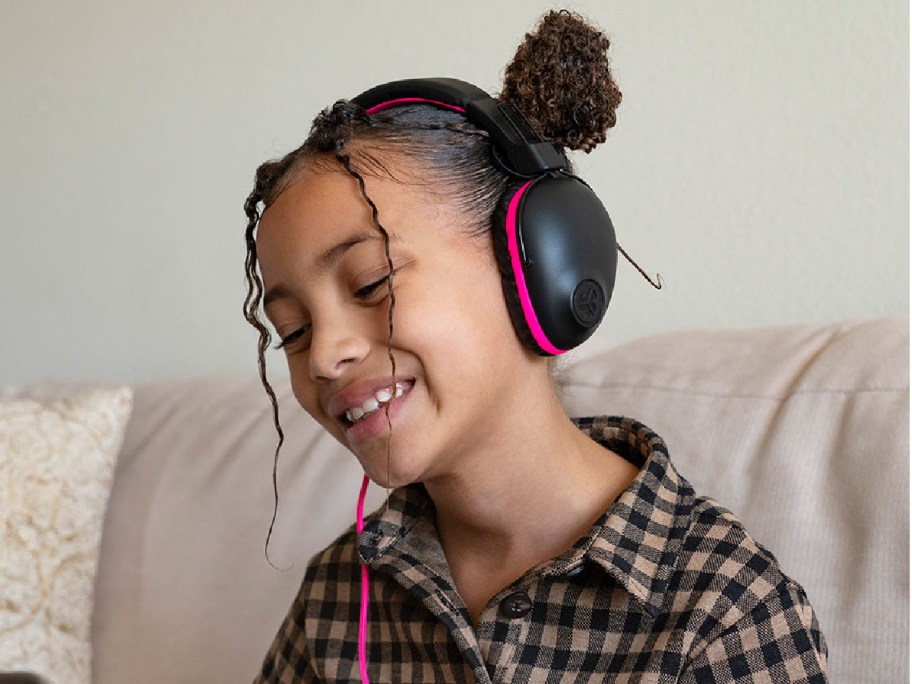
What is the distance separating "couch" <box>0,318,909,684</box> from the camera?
3.26 ft

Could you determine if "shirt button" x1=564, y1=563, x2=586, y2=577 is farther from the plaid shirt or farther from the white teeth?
the white teeth

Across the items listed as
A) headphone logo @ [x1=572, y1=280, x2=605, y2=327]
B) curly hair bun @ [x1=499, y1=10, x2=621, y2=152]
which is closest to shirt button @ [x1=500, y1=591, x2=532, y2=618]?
headphone logo @ [x1=572, y1=280, x2=605, y2=327]

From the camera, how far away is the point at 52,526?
134 centimetres

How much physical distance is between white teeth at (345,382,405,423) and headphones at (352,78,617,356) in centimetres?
Answer: 11

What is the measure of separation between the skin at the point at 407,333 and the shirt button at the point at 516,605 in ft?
0.12

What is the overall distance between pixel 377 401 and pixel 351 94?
0.92m

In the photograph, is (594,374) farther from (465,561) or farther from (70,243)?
(70,243)

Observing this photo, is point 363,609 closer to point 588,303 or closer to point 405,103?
point 588,303

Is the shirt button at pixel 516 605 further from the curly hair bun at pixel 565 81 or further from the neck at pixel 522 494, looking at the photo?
the curly hair bun at pixel 565 81

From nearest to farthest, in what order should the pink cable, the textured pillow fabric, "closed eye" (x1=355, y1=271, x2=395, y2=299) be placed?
1. "closed eye" (x1=355, y1=271, x2=395, y2=299)
2. the pink cable
3. the textured pillow fabric

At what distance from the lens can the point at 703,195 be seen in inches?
56.6

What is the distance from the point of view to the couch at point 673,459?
0.99 meters

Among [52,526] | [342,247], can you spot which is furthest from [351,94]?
[342,247]

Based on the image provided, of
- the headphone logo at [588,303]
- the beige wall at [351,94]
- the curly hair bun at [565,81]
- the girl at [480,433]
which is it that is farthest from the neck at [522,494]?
the beige wall at [351,94]
